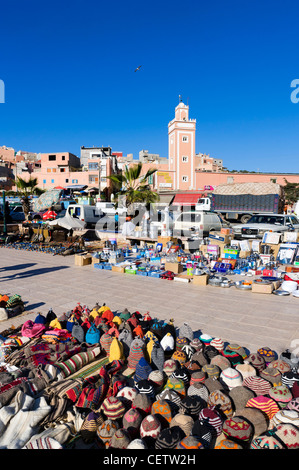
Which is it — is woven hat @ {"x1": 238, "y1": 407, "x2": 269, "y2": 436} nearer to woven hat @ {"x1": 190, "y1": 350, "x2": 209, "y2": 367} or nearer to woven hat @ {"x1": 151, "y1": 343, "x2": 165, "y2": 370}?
woven hat @ {"x1": 190, "y1": 350, "x2": 209, "y2": 367}

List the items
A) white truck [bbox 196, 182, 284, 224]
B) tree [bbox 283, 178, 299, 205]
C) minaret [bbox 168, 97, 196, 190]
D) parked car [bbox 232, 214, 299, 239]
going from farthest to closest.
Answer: minaret [bbox 168, 97, 196, 190]
tree [bbox 283, 178, 299, 205]
white truck [bbox 196, 182, 284, 224]
parked car [bbox 232, 214, 299, 239]

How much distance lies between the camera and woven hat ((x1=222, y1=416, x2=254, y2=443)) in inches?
112

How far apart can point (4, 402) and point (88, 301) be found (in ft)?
12.1

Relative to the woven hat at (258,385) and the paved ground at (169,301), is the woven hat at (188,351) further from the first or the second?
the paved ground at (169,301)

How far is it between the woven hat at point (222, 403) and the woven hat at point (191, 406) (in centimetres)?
14

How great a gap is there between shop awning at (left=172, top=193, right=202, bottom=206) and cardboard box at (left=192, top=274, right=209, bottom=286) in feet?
83.6

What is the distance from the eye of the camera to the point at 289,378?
365 cm

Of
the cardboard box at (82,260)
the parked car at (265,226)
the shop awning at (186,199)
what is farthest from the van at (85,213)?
the shop awning at (186,199)

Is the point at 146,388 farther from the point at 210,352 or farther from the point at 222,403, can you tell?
the point at 210,352

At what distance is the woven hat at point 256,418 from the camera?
3.02 m

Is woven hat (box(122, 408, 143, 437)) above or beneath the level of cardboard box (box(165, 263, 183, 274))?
beneath

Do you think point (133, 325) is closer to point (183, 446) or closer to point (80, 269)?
point (183, 446)

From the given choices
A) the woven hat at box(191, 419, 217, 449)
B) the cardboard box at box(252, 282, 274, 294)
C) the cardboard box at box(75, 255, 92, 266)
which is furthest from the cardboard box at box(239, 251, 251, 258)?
the woven hat at box(191, 419, 217, 449)
